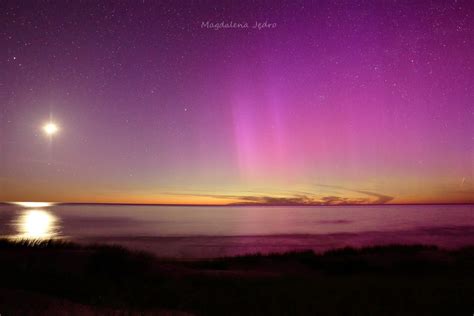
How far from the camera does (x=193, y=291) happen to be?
10211 mm

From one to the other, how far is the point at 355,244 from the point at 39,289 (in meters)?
28.1

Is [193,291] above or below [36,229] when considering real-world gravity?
above

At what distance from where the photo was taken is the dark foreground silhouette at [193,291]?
25.9ft

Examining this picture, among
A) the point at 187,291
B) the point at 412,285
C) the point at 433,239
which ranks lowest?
the point at 433,239

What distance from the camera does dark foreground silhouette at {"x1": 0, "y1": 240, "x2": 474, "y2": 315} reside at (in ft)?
25.9

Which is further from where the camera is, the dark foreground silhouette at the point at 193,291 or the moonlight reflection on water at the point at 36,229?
the moonlight reflection on water at the point at 36,229

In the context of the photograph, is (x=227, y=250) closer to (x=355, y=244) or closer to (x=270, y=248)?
(x=270, y=248)

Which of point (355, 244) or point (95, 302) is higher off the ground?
point (95, 302)

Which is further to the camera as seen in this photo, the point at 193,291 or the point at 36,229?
the point at 36,229

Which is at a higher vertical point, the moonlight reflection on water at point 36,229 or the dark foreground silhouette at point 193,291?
the dark foreground silhouette at point 193,291

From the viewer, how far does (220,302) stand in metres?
8.95

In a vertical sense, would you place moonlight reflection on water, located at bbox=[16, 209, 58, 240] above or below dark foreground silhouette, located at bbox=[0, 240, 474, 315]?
below

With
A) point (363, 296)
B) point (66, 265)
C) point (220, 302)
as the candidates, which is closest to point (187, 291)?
point (220, 302)

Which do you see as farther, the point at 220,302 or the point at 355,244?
the point at 355,244
